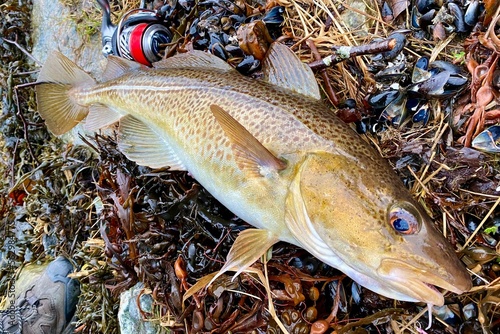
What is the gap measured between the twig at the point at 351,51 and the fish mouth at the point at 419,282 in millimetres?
1407

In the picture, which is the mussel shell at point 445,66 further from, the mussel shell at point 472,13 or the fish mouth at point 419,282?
the fish mouth at point 419,282

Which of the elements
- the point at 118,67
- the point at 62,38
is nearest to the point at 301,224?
the point at 118,67

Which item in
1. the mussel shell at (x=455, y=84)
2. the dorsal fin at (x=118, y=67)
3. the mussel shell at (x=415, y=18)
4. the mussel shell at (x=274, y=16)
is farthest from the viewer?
the dorsal fin at (x=118, y=67)

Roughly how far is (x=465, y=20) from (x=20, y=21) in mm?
4813

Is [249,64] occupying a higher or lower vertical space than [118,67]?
lower

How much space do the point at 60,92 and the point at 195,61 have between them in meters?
1.53

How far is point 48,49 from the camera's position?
181 inches

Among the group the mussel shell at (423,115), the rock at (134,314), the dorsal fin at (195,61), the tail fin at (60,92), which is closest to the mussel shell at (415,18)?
the mussel shell at (423,115)

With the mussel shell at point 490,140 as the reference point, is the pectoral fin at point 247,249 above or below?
below

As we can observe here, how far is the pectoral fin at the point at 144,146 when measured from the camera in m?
2.91

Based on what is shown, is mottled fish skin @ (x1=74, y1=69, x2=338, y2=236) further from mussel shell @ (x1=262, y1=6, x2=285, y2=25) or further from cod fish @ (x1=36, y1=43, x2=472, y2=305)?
mussel shell @ (x1=262, y1=6, x2=285, y2=25)

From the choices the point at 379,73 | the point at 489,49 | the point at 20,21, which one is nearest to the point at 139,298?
the point at 379,73

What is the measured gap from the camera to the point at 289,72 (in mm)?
2564

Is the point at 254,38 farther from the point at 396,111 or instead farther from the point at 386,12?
the point at 396,111
